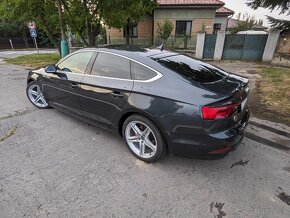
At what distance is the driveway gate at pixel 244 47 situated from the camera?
12175 millimetres

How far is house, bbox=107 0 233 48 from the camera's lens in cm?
1734

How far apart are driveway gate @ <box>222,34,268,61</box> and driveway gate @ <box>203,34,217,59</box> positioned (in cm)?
75

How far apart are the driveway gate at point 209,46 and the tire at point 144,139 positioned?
470 inches

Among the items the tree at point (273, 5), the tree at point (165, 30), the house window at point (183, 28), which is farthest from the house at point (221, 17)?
the tree at point (273, 5)

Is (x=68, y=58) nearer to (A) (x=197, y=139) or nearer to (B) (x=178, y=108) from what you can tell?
(B) (x=178, y=108)

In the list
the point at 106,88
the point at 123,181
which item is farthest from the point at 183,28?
the point at 123,181

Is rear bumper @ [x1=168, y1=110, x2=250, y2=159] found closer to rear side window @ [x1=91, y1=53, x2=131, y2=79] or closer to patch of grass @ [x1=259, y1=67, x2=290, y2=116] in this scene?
rear side window @ [x1=91, y1=53, x2=131, y2=79]

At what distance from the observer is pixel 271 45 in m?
11.8

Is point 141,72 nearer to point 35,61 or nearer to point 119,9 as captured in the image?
point 119,9

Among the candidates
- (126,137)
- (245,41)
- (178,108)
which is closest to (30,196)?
(126,137)

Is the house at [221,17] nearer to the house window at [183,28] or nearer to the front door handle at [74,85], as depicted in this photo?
the house window at [183,28]

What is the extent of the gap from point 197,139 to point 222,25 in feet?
74.9

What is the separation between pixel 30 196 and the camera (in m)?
2.29

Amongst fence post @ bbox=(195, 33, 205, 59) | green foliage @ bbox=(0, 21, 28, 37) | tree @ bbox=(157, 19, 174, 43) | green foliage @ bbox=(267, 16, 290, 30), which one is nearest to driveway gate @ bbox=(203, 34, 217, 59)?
fence post @ bbox=(195, 33, 205, 59)
